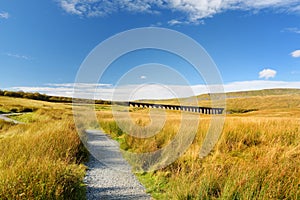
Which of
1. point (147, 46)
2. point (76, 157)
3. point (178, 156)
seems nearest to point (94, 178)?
point (76, 157)

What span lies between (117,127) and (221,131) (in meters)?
6.70

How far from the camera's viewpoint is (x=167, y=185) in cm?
487

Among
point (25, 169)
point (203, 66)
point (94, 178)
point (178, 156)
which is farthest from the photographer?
point (203, 66)

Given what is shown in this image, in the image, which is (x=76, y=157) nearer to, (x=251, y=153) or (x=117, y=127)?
(x=251, y=153)

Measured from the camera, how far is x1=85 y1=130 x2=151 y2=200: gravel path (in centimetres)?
456

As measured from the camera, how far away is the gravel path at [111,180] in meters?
4.56

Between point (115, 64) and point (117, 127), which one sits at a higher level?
point (115, 64)

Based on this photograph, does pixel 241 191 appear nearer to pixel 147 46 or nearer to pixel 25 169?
pixel 25 169

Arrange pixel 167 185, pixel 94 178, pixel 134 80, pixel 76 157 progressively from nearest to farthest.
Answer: pixel 167 185 < pixel 94 178 < pixel 76 157 < pixel 134 80

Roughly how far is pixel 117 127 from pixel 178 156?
24.6 feet

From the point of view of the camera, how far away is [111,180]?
5422 millimetres

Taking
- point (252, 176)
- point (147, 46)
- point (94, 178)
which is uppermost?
point (147, 46)

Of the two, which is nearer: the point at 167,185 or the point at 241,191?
the point at 241,191

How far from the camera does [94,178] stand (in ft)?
18.2
